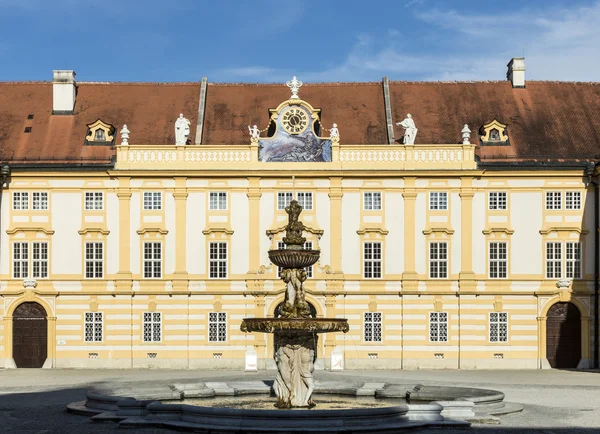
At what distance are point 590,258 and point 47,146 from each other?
2613cm

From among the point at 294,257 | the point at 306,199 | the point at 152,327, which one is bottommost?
the point at 152,327

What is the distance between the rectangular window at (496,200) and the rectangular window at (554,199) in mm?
2043

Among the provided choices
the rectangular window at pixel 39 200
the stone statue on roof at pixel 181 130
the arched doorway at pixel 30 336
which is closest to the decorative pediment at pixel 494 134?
the stone statue on roof at pixel 181 130

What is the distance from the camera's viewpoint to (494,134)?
58750 mm

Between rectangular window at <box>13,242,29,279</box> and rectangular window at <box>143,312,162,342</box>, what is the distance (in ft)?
19.7

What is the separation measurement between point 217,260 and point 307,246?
13.9 ft

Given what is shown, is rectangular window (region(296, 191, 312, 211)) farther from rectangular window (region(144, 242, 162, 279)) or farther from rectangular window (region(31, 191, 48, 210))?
rectangular window (region(31, 191, 48, 210))

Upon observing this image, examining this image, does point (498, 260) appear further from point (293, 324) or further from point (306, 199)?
point (293, 324)

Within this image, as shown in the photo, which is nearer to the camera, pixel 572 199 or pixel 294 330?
pixel 294 330

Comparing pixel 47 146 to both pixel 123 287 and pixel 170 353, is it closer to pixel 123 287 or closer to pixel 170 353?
pixel 123 287

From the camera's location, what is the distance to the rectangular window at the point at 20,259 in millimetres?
56500

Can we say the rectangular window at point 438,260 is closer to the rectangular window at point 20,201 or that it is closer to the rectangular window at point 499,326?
the rectangular window at point 499,326

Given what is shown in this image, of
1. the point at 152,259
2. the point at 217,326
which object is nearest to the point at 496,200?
the point at 217,326

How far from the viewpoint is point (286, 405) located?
31953 millimetres
